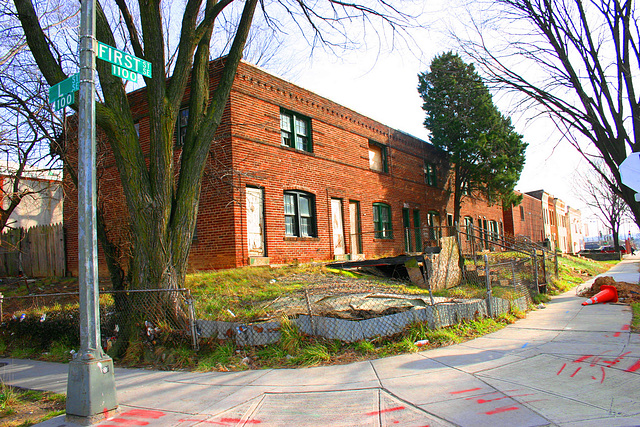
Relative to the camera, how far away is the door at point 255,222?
13.3 m

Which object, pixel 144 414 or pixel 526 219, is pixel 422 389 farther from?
pixel 526 219

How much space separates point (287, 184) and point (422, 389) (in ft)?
34.5

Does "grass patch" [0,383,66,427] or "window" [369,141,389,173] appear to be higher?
"window" [369,141,389,173]

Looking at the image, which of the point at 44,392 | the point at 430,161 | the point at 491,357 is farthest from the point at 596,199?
the point at 44,392

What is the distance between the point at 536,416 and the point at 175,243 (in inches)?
237

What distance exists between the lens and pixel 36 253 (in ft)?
61.8

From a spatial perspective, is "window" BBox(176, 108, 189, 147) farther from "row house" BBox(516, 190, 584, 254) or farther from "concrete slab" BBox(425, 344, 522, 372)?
"row house" BBox(516, 190, 584, 254)

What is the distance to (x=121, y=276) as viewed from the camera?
9.39 metres

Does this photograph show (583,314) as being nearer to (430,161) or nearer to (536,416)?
(536,416)

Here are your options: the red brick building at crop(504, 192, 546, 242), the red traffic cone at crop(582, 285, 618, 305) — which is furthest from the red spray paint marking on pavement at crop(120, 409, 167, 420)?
the red brick building at crop(504, 192, 546, 242)

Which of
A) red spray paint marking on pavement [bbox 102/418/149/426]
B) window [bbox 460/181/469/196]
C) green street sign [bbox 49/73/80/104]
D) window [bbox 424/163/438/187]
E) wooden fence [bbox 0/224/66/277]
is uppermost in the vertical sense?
window [bbox 424/163/438/187]

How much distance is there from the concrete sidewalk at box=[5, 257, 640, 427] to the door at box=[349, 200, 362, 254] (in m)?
10.4

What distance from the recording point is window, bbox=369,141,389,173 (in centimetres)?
2020

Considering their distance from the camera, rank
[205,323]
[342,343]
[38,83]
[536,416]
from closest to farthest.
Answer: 1. [536,416]
2. [342,343]
3. [205,323]
4. [38,83]
